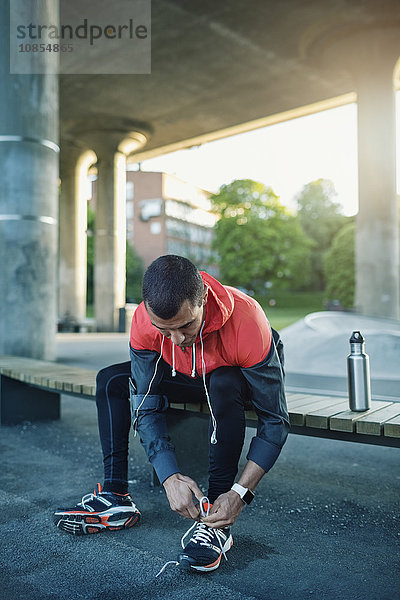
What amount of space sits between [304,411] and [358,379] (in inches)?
13.6

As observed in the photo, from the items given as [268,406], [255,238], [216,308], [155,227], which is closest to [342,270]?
[255,238]

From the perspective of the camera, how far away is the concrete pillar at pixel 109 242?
22.7m

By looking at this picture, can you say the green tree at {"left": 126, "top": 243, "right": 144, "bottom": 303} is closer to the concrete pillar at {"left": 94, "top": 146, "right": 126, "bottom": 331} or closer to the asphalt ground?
the concrete pillar at {"left": 94, "top": 146, "right": 126, "bottom": 331}

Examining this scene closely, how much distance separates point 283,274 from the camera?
155ft

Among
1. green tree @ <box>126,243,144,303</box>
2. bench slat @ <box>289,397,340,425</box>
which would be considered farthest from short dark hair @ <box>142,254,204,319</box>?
green tree @ <box>126,243,144,303</box>

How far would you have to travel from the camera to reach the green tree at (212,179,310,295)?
46500 millimetres

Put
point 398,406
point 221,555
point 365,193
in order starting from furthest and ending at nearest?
point 365,193 < point 398,406 < point 221,555

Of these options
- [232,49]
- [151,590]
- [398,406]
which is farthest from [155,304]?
[232,49]

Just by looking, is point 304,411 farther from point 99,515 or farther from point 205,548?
point 99,515

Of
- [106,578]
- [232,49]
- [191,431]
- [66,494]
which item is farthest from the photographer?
[232,49]

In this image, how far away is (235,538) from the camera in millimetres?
2693

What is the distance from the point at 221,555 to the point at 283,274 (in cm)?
4555

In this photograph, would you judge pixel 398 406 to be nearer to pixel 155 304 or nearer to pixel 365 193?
pixel 155 304

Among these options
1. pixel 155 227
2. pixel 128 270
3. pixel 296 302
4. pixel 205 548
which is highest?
pixel 155 227
